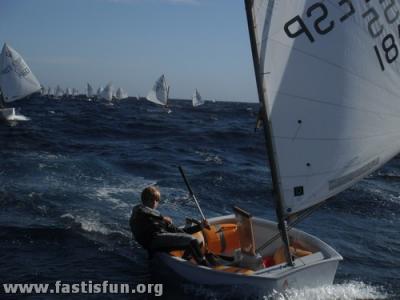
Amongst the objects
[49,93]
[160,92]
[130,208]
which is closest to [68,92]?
[49,93]

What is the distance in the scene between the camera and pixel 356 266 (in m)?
9.59

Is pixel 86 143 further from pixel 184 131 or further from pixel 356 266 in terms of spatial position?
pixel 356 266

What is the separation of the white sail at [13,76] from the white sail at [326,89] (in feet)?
116

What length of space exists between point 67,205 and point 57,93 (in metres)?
110

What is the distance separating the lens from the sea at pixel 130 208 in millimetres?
8320

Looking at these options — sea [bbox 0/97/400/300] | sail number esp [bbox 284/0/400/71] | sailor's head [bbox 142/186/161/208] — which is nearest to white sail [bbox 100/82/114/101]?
sea [bbox 0/97/400/300]

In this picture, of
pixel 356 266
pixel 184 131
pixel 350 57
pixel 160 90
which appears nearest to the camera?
pixel 350 57

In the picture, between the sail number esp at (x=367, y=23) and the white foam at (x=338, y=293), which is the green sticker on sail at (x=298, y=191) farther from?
the sail number esp at (x=367, y=23)

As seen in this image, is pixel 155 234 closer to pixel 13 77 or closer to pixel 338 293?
pixel 338 293

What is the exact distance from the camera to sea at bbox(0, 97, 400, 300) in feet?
27.3

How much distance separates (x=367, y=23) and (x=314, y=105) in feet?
4.42

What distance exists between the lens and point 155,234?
7.65 m

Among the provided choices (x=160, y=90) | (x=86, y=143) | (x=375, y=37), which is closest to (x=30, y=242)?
(x=375, y=37)

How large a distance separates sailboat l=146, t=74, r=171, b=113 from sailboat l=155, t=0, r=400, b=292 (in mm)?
56216
